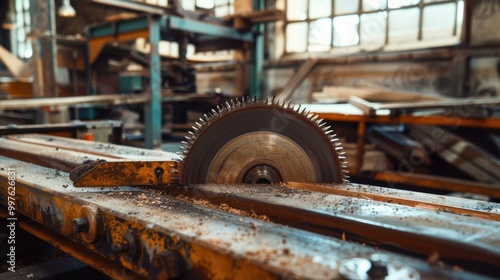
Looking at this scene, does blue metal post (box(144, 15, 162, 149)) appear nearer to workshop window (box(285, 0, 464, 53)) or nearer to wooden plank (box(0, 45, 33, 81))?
workshop window (box(285, 0, 464, 53))

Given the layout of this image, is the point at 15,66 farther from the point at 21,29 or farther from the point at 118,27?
the point at 21,29

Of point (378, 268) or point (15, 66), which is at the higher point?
point (15, 66)

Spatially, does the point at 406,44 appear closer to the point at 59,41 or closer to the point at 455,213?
the point at 455,213

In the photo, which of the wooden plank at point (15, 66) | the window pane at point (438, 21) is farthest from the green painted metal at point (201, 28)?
the wooden plank at point (15, 66)

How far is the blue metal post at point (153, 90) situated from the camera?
4.89 metres

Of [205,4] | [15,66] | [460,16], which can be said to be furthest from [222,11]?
[460,16]

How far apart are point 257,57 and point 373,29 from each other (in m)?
1.92

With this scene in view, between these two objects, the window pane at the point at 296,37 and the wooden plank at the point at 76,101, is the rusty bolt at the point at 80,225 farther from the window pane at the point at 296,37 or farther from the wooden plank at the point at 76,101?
the window pane at the point at 296,37

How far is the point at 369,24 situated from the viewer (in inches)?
233

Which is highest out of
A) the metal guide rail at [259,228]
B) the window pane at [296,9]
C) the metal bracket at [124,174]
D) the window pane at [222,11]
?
the window pane at [222,11]

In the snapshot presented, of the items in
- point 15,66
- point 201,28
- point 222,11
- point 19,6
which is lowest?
point 15,66

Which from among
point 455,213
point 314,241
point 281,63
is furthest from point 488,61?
point 314,241

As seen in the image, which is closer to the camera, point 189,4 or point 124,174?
point 124,174

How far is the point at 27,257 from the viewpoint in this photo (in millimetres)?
1691
